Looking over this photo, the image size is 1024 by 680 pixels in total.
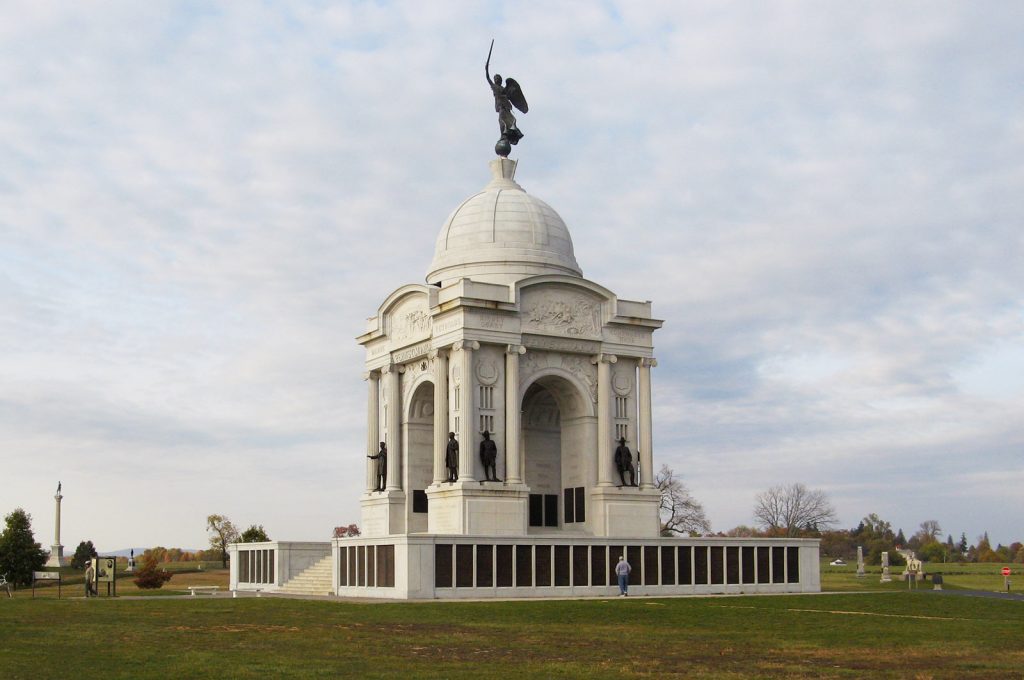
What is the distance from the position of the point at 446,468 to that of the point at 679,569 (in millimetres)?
10611

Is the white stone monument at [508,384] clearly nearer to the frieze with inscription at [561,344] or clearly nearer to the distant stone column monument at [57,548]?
the frieze with inscription at [561,344]

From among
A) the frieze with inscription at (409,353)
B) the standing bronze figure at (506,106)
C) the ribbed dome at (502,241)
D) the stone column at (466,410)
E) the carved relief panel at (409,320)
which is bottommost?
the stone column at (466,410)

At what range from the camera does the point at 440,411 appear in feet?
172

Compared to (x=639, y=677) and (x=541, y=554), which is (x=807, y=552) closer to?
(x=541, y=554)

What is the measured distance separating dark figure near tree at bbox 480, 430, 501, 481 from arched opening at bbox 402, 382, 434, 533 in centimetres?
625

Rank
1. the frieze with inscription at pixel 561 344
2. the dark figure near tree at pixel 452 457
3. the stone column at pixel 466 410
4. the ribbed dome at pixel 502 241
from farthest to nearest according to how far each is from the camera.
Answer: the ribbed dome at pixel 502 241 → the frieze with inscription at pixel 561 344 → the dark figure near tree at pixel 452 457 → the stone column at pixel 466 410

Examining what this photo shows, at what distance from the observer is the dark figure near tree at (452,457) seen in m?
51.2

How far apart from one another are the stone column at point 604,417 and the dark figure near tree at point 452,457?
6583 millimetres

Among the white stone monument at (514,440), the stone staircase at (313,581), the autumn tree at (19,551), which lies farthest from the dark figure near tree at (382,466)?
the autumn tree at (19,551)

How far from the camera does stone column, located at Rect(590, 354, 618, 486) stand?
5362cm

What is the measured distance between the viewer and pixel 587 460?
178ft

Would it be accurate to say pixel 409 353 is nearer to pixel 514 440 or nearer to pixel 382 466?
pixel 382 466

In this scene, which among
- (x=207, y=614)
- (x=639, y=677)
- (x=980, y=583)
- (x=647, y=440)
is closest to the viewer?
(x=639, y=677)

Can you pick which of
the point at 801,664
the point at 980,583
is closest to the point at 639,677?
the point at 801,664
